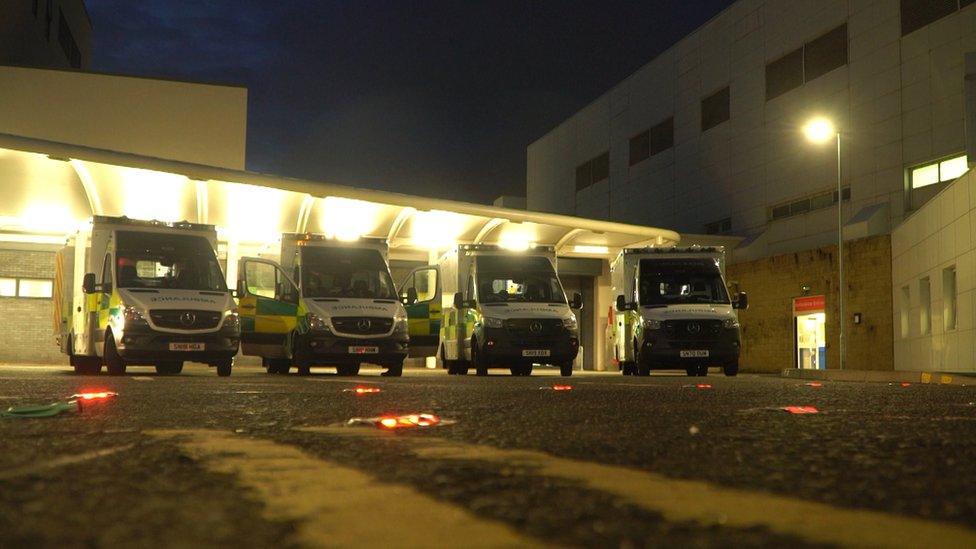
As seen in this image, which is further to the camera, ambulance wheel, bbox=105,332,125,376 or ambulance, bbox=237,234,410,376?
ambulance, bbox=237,234,410,376

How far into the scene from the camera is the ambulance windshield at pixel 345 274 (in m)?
20.9

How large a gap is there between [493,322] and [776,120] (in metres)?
20.8

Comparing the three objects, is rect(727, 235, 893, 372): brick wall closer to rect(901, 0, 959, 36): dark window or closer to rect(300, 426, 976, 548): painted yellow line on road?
rect(901, 0, 959, 36): dark window

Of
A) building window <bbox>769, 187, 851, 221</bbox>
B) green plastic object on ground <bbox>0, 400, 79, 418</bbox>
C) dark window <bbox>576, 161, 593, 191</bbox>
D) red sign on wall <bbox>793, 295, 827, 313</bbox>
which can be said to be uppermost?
dark window <bbox>576, 161, 593, 191</bbox>

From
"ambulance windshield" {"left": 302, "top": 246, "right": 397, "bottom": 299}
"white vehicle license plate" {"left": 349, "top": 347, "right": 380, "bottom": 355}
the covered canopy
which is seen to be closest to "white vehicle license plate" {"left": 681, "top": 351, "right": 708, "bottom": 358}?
the covered canopy

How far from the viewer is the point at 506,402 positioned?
29.7ft

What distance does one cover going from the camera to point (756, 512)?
279 centimetres

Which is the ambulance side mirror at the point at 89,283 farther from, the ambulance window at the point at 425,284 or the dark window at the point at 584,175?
the dark window at the point at 584,175

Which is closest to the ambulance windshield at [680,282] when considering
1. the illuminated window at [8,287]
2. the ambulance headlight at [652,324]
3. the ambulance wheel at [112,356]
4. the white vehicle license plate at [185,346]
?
the ambulance headlight at [652,324]

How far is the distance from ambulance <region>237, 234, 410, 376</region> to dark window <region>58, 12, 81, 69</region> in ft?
110

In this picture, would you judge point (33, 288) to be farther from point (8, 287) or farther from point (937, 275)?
point (937, 275)

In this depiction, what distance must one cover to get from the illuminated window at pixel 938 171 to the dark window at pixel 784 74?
6477 mm

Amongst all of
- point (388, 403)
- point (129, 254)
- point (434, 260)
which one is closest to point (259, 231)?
point (434, 260)

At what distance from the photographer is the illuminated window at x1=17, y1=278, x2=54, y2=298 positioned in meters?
33.8
